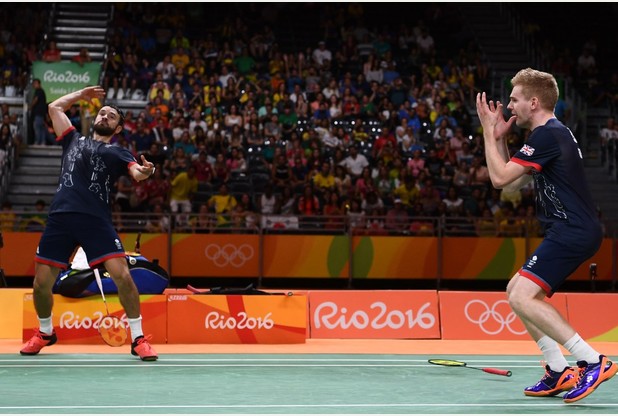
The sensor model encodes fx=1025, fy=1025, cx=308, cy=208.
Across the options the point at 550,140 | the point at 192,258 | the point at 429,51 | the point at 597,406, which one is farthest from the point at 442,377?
the point at 429,51

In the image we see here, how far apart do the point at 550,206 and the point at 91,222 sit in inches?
145

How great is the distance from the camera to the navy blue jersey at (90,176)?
26.3 feet

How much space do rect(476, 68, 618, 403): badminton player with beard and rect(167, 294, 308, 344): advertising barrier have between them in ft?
11.9

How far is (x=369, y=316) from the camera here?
33.4ft

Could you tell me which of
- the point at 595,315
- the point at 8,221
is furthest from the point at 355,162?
the point at 595,315

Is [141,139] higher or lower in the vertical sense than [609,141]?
lower

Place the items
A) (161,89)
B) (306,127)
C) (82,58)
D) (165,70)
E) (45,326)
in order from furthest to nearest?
(165,70) → (82,58) → (161,89) → (306,127) → (45,326)

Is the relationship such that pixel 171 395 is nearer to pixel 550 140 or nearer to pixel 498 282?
pixel 550 140

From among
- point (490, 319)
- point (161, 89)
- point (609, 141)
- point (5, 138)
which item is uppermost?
point (161, 89)

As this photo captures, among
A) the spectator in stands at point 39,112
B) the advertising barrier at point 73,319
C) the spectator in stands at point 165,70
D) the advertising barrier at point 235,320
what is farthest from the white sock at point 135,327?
the spectator in stands at point 165,70

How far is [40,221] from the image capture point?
16.0 m

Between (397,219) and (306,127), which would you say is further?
(306,127)

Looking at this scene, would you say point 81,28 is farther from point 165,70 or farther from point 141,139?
point 141,139

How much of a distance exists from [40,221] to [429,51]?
1042 cm
